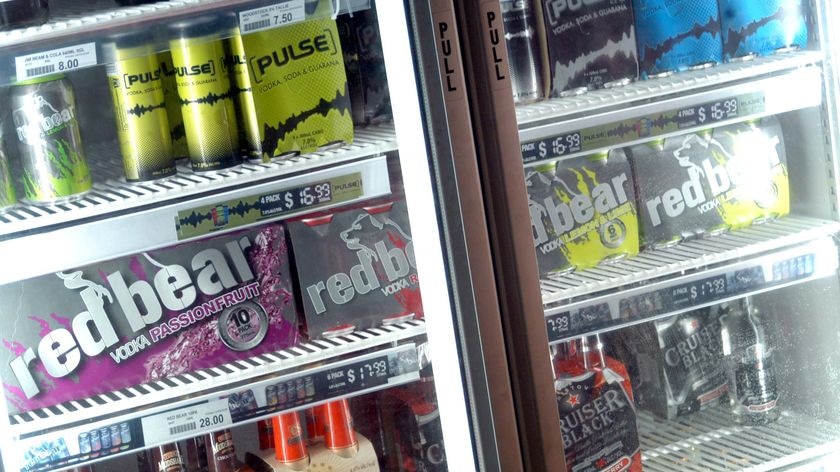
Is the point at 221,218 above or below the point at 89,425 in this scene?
above

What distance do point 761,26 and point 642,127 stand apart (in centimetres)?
37

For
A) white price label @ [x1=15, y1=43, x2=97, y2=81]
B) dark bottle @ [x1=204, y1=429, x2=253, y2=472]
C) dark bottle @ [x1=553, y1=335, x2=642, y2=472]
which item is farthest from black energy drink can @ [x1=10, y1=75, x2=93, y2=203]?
dark bottle @ [x1=553, y1=335, x2=642, y2=472]

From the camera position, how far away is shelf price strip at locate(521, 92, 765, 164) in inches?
66.3

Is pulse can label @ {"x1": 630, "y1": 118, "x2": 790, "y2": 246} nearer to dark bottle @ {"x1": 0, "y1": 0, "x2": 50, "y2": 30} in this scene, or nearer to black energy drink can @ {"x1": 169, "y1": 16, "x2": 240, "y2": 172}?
black energy drink can @ {"x1": 169, "y1": 16, "x2": 240, "y2": 172}

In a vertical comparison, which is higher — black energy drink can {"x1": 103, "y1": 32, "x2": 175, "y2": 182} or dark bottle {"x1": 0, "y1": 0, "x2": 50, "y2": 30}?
dark bottle {"x1": 0, "y1": 0, "x2": 50, "y2": 30}

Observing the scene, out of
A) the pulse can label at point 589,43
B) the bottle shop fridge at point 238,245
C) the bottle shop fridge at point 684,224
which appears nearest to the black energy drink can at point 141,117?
the bottle shop fridge at point 238,245

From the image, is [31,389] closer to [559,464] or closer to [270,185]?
[270,185]

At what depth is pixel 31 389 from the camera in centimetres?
151

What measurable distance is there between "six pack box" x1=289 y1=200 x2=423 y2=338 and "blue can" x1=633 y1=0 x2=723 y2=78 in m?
0.62

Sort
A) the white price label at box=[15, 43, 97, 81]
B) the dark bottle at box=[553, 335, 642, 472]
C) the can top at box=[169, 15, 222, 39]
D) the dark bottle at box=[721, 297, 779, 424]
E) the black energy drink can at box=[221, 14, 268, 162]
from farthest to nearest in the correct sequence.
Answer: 1. the dark bottle at box=[721, 297, 779, 424]
2. the dark bottle at box=[553, 335, 642, 472]
3. the black energy drink can at box=[221, 14, 268, 162]
4. the can top at box=[169, 15, 222, 39]
5. the white price label at box=[15, 43, 97, 81]

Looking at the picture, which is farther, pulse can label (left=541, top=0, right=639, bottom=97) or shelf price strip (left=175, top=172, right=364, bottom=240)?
pulse can label (left=541, top=0, right=639, bottom=97)

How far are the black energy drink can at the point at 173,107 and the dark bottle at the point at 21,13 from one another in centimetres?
22

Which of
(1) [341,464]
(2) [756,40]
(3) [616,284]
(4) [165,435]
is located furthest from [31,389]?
(2) [756,40]

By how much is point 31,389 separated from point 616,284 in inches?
40.7
